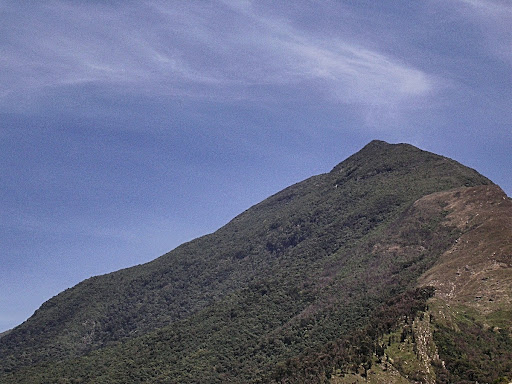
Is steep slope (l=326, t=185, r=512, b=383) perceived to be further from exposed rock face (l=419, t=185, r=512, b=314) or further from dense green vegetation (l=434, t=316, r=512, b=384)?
exposed rock face (l=419, t=185, r=512, b=314)

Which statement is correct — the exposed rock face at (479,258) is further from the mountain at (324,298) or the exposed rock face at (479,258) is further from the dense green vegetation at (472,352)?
the dense green vegetation at (472,352)

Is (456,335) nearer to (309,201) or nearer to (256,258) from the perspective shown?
(256,258)

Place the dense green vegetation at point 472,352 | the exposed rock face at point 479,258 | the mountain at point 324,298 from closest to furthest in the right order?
the dense green vegetation at point 472,352
the mountain at point 324,298
the exposed rock face at point 479,258

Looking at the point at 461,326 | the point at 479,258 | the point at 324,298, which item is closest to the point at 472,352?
the point at 461,326

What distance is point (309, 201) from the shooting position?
15925 centimetres

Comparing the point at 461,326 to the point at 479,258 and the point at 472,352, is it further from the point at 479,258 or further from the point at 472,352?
the point at 479,258

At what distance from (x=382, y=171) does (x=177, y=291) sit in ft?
194

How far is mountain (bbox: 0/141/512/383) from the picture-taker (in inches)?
2584

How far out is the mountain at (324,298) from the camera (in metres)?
65.6

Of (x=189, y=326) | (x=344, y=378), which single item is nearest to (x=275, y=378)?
(x=344, y=378)

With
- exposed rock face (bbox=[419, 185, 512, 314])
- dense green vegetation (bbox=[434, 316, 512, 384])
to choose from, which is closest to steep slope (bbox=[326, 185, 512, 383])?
dense green vegetation (bbox=[434, 316, 512, 384])

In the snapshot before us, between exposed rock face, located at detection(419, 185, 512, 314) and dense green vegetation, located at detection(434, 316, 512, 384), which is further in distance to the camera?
exposed rock face, located at detection(419, 185, 512, 314)

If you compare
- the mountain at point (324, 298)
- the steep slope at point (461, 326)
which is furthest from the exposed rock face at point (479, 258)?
the mountain at point (324, 298)

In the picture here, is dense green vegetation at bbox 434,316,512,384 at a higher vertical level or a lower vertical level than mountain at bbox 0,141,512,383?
lower
